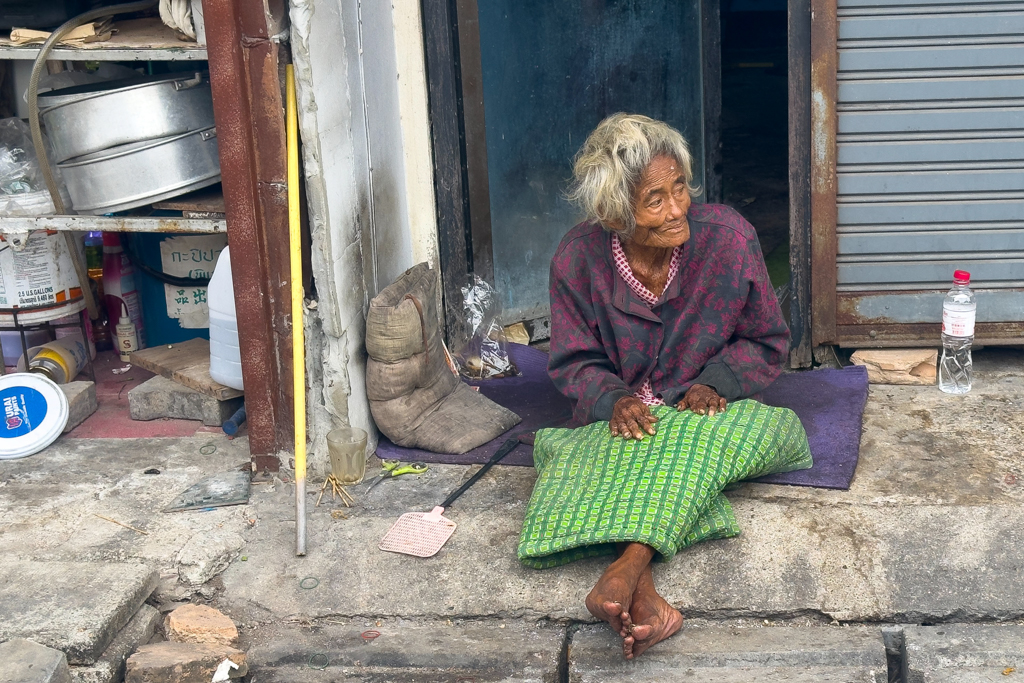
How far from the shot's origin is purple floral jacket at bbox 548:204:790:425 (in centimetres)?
352

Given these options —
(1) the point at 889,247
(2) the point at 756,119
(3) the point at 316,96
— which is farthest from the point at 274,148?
(2) the point at 756,119

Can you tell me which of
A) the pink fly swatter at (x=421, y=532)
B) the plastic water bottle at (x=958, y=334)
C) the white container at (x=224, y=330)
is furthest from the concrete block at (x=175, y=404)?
the plastic water bottle at (x=958, y=334)

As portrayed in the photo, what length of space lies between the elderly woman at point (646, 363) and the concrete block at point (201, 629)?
85 centimetres

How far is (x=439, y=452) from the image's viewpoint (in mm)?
3912

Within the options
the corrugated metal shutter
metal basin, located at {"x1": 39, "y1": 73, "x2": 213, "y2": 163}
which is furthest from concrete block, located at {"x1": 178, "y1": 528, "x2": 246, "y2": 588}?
the corrugated metal shutter

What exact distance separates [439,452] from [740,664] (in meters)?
1.41

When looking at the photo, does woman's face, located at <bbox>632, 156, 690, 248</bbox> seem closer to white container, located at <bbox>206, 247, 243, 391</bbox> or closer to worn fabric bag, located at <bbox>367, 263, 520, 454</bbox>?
worn fabric bag, located at <bbox>367, 263, 520, 454</bbox>

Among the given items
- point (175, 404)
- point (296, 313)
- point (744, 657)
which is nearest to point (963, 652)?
point (744, 657)

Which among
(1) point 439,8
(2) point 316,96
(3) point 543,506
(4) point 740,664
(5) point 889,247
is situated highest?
(1) point 439,8

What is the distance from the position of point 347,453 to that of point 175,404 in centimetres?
102

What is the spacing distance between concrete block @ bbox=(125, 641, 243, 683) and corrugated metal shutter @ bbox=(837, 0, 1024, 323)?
263 centimetres

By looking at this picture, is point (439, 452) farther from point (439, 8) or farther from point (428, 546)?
point (439, 8)

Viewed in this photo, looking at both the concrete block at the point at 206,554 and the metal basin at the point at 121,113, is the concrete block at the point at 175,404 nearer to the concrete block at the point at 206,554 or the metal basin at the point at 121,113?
the concrete block at the point at 206,554

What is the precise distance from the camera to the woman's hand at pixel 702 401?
3.29 metres
